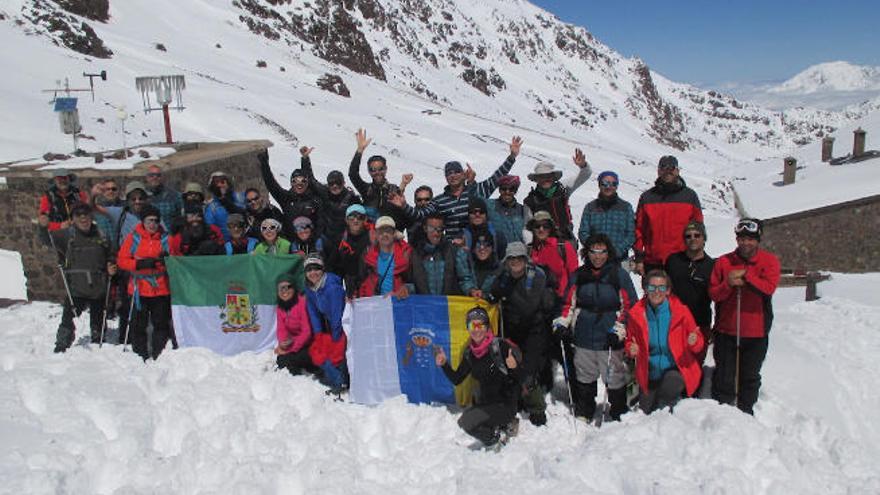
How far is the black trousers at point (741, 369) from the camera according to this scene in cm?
613

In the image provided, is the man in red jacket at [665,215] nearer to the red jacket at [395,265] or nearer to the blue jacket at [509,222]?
the blue jacket at [509,222]

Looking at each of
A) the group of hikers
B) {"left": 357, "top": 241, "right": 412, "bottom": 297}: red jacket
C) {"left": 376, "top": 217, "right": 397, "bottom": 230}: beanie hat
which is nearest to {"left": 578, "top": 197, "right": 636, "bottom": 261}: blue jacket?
the group of hikers

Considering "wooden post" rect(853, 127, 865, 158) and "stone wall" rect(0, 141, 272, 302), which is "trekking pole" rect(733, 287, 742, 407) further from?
"wooden post" rect(853, 127, 865, 158)

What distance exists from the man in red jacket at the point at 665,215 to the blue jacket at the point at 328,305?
3.25 meters

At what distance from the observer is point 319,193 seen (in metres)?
8.52

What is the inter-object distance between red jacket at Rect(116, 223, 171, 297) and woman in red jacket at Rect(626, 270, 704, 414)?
5425 millimetres

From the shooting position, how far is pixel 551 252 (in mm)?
6992

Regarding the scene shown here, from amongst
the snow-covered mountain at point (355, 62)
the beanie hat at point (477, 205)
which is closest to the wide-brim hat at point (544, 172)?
the beanie hat at point (477, 205)

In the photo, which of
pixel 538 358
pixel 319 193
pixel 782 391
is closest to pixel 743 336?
pixel 782 391

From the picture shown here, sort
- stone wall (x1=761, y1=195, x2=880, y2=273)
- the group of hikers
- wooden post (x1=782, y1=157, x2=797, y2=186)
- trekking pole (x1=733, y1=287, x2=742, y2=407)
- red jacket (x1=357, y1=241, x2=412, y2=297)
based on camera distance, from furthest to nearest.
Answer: wooden post (x1=782, y1=157, x2=797, y2=186), stone wall (x1=761, y1=195, x2=880, y2=273), red jacket (x1=357, y1=241, x2=412, y2=297), the group of hikers, trekking pole (x1=733, y1=287, x2=742, y2=407)

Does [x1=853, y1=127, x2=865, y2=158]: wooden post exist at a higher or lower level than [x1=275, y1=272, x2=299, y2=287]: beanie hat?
higher

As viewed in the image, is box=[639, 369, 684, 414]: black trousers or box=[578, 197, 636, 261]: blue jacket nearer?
box=[639, 369, 684, 414]: black trousers

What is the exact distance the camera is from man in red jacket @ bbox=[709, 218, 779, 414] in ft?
19.4

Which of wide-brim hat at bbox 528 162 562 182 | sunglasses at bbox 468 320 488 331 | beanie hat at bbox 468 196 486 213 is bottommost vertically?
sunglasses at bbox 468 320 488 331
